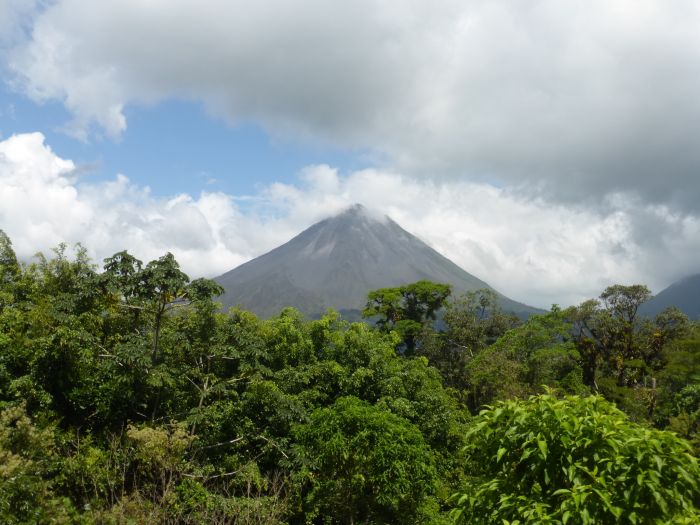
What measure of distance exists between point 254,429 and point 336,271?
127471 millimetres

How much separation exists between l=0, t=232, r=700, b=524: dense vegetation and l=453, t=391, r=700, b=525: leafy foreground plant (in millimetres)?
14

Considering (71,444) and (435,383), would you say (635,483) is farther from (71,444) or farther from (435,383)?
(435,383)

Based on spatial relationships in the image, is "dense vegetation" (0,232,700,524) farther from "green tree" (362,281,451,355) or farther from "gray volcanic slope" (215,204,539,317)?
"gray volcanic slope" (215,204,539,317)

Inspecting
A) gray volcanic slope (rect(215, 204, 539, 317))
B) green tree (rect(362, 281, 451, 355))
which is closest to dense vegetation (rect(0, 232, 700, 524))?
green tree (rect(362, 281, 451, 355))

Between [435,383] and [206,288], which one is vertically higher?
[206,288]

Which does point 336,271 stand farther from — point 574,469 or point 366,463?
point 574,469

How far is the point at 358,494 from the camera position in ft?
31.2

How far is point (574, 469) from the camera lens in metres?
3.06

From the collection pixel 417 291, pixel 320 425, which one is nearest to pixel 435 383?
pixel 320 425

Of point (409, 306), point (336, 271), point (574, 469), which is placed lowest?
point (574, 469)

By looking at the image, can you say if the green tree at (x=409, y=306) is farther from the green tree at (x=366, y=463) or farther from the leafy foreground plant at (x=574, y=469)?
the leafy foreground plant at (x=574, y=469)

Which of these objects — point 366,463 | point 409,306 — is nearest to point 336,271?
point 409,306

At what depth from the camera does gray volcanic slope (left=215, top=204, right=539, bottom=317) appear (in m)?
121

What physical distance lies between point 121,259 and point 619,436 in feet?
33.1
